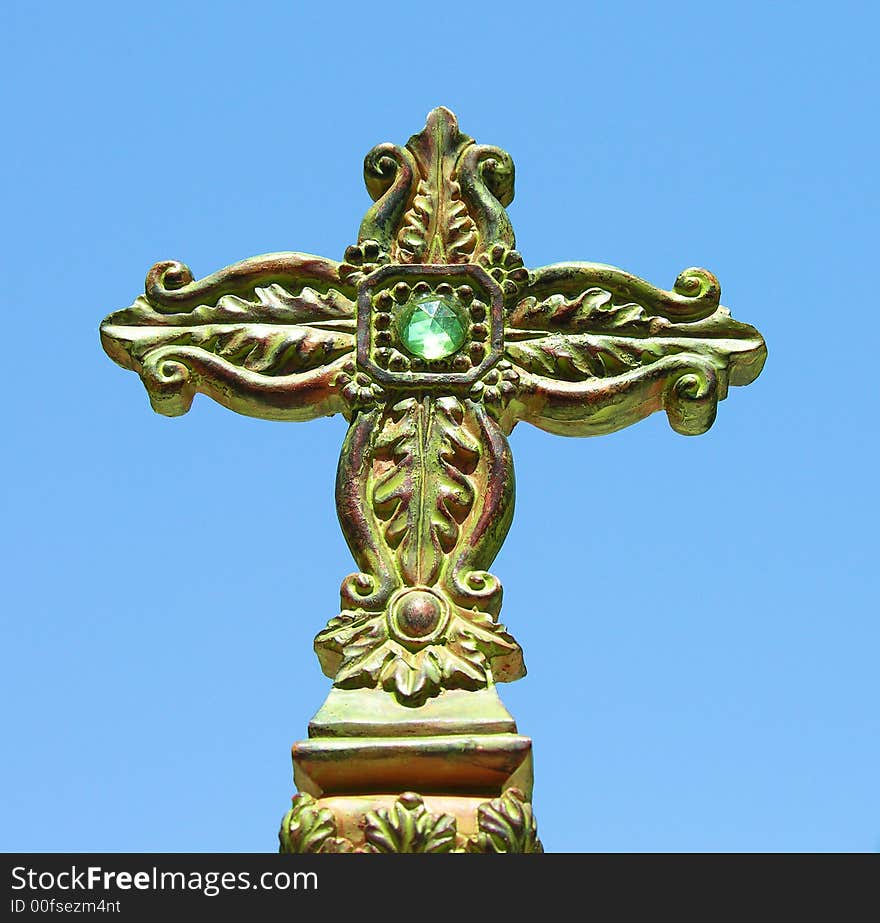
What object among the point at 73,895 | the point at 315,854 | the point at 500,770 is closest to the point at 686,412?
the point at 500,770

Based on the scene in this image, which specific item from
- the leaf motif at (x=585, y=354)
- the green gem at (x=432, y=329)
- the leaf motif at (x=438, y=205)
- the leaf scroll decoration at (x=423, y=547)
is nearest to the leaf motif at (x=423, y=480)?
the leaf scroll decoration at (x=423, y=547)

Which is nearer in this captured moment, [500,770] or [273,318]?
[500,770]

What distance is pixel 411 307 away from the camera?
4430mm

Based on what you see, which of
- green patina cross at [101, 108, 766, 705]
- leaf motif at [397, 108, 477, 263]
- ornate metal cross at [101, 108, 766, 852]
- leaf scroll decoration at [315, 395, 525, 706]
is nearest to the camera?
leaf scroll decoration at [315, 395, 525, 706]

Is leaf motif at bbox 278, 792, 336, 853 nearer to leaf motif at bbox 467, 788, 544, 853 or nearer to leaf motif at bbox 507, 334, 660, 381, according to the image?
leaf motif at bbox 467, 788, 544, 853

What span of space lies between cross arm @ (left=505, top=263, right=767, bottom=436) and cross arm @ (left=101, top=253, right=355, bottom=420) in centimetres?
46

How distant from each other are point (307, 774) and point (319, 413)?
113 centimetres

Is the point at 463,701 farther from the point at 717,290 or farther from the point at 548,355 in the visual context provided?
the point at 717,290

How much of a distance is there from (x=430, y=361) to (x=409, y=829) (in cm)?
130

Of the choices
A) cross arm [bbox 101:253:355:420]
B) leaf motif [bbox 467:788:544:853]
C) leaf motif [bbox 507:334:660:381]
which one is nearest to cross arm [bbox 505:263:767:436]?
leaf motif [bbox 507:334:660:381]

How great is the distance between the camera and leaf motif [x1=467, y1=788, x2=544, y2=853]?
138 inches

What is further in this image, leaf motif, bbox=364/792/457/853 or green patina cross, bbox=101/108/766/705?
green patina cross, bbox=101/108/766/705

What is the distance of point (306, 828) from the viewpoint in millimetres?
3545

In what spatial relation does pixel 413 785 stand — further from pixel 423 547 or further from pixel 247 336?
pixel 247 336
